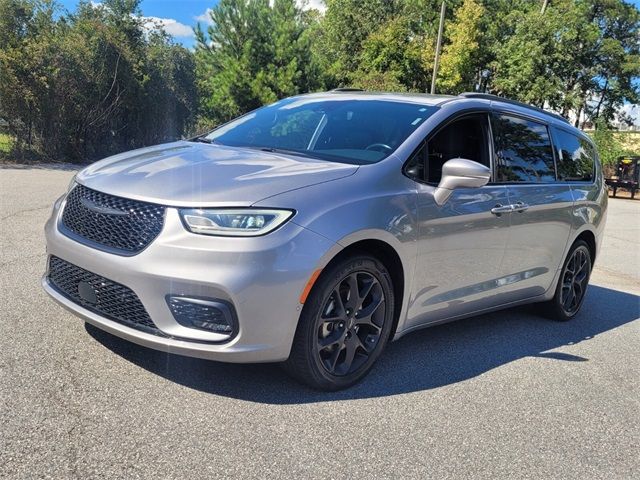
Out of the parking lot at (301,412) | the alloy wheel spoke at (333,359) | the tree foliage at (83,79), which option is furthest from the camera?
the tree foliage at (83,79)

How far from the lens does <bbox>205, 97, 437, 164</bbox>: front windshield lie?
13.0ft

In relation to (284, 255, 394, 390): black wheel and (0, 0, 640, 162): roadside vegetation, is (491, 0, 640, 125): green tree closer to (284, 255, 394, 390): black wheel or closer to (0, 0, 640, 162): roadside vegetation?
(0, 0, 640, 162): roadside vegetation

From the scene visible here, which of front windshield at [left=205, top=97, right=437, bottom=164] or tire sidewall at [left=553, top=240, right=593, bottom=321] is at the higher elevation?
front windshield at [left=205, top=97, right=437, bottom=164]

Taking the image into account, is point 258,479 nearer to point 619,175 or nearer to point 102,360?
point 102,360

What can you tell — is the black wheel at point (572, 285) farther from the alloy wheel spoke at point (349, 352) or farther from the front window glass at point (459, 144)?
the alloy wheel spoke at point (349, 352)

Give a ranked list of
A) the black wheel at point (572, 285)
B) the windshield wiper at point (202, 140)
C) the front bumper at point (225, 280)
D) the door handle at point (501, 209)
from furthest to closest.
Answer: the black wheel at point (572, 285), the windshield wiper at point (202, 140), the door handle at point (501, 209), the front bumper at point (225, 280)

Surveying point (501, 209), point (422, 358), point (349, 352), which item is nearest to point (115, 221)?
→ point (349, 352)

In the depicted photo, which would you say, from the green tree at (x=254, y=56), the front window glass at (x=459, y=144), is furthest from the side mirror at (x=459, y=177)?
the green tree at (x=254, y=56)

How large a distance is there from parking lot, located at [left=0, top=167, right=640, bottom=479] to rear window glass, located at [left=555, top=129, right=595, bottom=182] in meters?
1.65

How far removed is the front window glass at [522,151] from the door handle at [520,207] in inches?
7.8

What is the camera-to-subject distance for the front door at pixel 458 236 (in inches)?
152

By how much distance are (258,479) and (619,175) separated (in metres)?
26.5

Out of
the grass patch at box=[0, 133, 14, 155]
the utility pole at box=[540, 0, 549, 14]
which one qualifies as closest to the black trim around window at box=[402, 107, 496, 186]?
the grass patch at box=[0, 133, 14, 155]

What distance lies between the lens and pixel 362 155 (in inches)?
152
